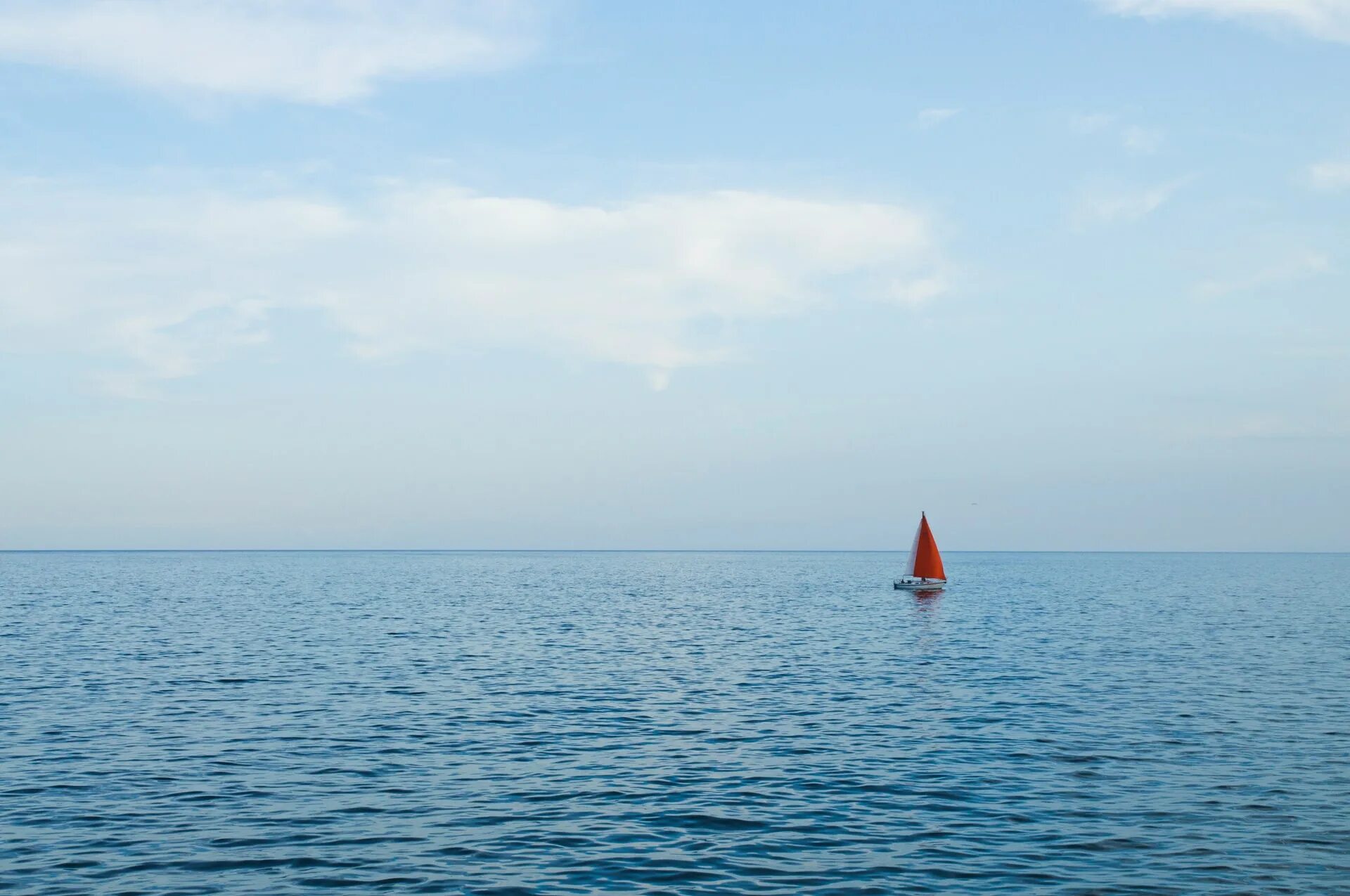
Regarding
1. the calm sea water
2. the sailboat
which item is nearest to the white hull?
the sailboat

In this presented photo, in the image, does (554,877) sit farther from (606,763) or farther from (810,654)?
(810,654)

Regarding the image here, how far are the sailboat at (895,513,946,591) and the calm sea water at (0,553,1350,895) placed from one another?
148 ft

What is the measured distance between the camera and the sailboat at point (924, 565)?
110 metres

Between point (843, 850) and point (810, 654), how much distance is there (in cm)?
3525

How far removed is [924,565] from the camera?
112m

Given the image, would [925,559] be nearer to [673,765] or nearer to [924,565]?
[924,565]

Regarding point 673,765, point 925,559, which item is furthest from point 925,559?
point 673,765

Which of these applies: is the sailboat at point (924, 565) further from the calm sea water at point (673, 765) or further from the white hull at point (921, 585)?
the calm sea water at point (673, 765)

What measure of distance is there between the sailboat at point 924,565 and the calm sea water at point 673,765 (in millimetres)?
44966

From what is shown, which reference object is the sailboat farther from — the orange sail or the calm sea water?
the calm sea water

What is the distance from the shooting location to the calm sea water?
762 inches

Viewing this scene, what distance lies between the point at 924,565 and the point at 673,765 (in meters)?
88.4

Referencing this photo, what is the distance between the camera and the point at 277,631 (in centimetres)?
6856

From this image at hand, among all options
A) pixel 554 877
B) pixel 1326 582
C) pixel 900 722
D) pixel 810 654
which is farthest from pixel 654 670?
pixel 1326 582
